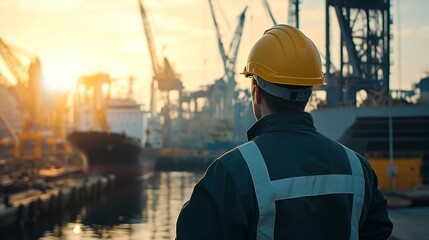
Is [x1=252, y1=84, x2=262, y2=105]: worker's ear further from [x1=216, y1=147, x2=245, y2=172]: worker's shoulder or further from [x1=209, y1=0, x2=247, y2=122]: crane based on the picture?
[x1=209, y1=0, x2=247, y2=122]: crane

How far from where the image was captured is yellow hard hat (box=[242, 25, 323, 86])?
258 cm

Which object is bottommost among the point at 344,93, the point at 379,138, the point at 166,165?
the point at 166,165

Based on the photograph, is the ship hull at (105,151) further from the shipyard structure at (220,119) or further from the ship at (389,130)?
the ship at (389,130)

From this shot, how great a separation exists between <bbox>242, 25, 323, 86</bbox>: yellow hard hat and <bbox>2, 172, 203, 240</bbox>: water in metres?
21.0

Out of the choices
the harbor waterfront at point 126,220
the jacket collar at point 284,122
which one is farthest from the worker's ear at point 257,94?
the harbor waterfront at point 126,220

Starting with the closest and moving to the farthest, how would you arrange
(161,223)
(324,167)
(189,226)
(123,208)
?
(189,226)
(324,167)
(161,223)
(123,208)

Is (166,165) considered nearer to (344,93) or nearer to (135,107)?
(135,107)

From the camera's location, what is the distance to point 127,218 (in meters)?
29.2

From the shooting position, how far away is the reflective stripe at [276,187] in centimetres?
227

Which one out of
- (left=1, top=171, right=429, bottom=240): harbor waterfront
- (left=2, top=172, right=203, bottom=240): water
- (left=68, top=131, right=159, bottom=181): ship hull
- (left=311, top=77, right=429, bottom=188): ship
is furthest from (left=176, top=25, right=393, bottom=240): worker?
(left=68, top=131, right=159, bottom=181): ship hull

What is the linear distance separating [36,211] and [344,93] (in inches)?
1075

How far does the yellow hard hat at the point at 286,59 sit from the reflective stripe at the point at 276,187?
15.3 inches

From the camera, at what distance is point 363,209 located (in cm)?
260

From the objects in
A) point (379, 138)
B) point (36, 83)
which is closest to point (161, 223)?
point (379, 138)
